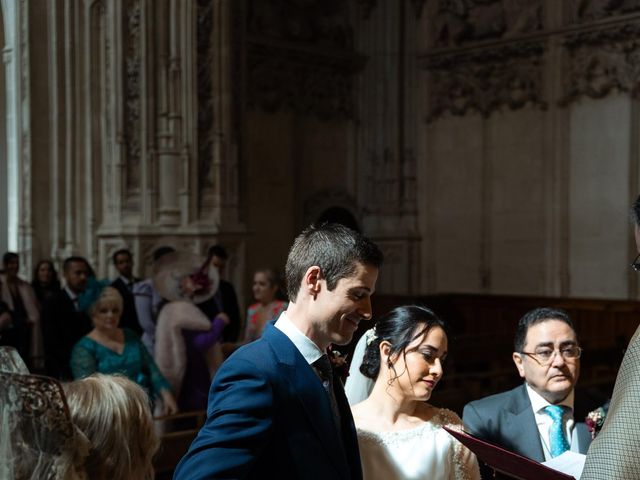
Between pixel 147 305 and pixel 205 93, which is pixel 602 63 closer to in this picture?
pixel 205 93

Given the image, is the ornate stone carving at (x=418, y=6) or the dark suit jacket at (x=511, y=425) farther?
the ornate stone carving at (x=418, y=6)

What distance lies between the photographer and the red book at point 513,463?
66.4 inches

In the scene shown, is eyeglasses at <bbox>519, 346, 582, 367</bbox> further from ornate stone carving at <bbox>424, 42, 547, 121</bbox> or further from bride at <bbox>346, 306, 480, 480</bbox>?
ornate stone carving at <bbox>424, 42, 547, 121</bbox>

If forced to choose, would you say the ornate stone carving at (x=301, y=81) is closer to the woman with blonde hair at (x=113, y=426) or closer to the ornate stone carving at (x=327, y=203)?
the ornate stone carving at (x=327, y=203)

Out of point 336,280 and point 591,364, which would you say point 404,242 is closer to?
point 591,364

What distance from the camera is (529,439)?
277cm

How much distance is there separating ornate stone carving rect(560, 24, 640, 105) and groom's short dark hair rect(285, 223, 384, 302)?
936cm

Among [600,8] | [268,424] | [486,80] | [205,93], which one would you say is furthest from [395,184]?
[268,424]

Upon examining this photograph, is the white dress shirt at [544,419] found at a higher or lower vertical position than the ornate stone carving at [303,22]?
lower

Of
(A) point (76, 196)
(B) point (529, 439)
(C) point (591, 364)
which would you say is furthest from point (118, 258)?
(B) point (529, 439)

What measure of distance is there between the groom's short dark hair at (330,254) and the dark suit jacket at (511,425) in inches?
45.5

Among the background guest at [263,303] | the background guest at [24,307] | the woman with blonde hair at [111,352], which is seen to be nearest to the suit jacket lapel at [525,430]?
the woman with blonde hair at [111,352]

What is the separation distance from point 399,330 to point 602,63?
9.03 m

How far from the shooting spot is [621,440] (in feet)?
4.52
